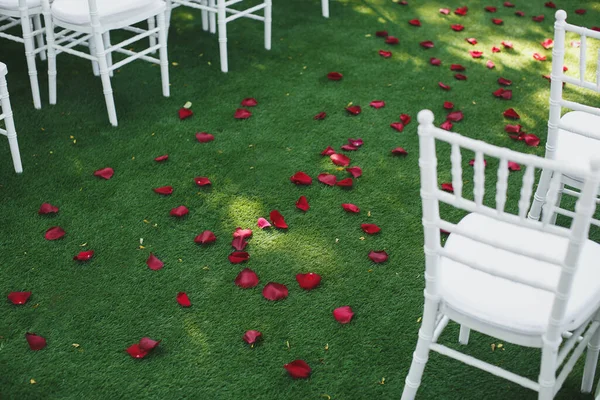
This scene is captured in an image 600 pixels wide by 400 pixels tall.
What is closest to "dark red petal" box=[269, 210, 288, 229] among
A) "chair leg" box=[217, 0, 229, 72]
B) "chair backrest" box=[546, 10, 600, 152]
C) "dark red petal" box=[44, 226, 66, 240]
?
"dark red petal" box=[44, 226, 66, 240]

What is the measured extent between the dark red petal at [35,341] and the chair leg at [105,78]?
147 centimetres

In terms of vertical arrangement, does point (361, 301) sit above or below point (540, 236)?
below

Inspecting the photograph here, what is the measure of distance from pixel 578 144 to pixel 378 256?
2.66ft

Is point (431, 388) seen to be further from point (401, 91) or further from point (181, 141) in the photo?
point (401, 91)

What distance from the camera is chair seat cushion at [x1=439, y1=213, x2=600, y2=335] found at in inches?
66.8

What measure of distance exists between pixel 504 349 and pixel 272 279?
830 mm

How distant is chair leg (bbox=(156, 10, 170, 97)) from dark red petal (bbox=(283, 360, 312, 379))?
2.03 metres

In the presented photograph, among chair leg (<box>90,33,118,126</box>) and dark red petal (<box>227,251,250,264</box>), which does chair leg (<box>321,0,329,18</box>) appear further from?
dark red petal (<box>227,251,250,264</box>)

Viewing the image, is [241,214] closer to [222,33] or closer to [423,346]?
[423,346]

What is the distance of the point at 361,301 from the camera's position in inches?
97.0

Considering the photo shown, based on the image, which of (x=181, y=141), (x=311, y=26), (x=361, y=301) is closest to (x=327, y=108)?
(x=181, y=141)

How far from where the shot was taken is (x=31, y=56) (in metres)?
3.52

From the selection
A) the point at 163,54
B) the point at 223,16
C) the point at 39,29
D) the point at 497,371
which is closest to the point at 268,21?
the point at 223,16

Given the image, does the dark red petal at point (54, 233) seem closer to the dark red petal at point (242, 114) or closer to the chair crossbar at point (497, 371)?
the dark red petal at point (242, 114)
